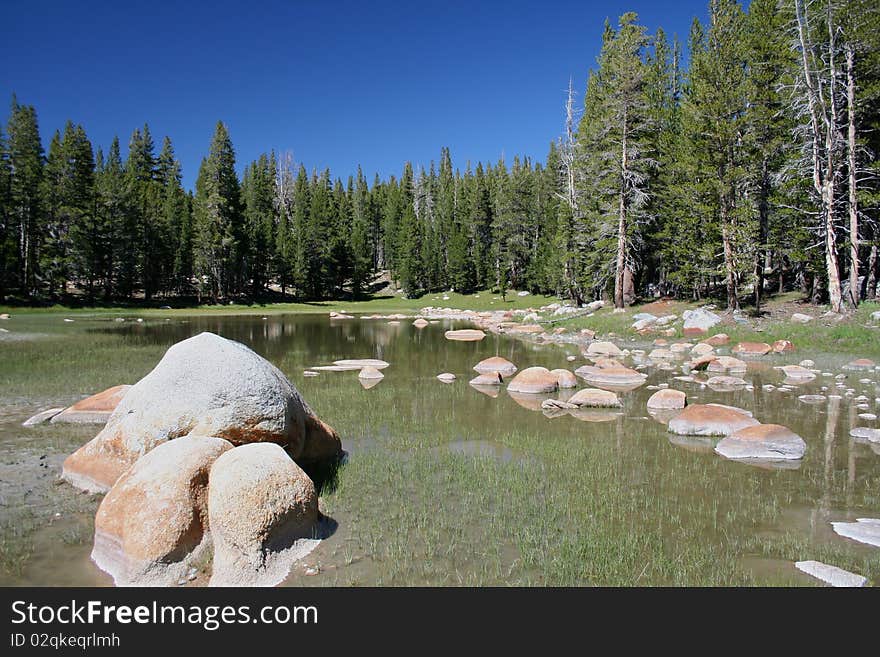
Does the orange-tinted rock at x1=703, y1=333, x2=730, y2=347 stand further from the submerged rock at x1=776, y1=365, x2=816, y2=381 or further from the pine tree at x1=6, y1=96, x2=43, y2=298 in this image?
the pine tree at x1=6, y1=96, x2=43, y2=298

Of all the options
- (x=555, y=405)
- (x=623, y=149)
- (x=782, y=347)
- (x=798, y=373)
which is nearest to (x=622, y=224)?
(x=623, y=149)

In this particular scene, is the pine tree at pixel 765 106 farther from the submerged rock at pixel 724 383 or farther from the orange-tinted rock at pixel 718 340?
the submerged rock at pixel 724 383

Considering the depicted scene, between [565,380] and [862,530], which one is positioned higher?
[565,380]

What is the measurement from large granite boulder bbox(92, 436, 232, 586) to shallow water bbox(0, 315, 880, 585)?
1.35ft

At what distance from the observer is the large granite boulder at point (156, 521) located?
229 inches

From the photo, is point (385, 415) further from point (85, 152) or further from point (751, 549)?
point (85, 152)

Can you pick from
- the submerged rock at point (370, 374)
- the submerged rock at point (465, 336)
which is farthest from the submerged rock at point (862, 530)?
the submerged rock at point (465, 336)

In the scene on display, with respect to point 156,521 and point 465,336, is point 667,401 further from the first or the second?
point 465,336

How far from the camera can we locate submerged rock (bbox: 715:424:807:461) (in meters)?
10.2

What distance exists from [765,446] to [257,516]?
9.24 metres

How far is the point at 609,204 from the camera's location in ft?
116

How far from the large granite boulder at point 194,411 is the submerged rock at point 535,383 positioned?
9.14 metres

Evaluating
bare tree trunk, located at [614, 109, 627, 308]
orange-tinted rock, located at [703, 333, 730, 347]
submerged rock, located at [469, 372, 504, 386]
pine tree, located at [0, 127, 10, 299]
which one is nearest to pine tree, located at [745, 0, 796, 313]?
orange-tinted rock, located at [703, 333, 730, 347]

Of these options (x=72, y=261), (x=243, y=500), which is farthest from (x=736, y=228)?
(x=72, y=261)
